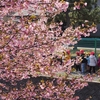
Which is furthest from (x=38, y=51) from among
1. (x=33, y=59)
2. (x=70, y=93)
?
(x=70, y=93)

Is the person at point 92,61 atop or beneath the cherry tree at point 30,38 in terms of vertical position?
beneath

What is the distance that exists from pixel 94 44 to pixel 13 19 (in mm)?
9645

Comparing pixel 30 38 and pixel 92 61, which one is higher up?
pixel 30 38

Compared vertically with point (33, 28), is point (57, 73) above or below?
below

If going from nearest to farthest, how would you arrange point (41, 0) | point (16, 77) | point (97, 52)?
point (41, 0)
point (16, 77)
point (97, 52)

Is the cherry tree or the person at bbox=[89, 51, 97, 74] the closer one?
the cherry tree

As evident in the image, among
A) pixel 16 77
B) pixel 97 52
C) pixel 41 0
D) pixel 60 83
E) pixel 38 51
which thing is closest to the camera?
pixel 41 0

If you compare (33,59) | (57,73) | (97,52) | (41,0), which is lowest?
(97,52)

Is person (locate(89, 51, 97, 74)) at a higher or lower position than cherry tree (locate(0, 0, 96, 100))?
lower

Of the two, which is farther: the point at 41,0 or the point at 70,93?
the point at 70,93

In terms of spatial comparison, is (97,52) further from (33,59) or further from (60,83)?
(33,59)

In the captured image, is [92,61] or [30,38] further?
[92,61]

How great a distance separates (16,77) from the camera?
811cm

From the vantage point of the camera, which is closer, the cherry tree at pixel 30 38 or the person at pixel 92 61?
the cherry tree at pixel 30 38
